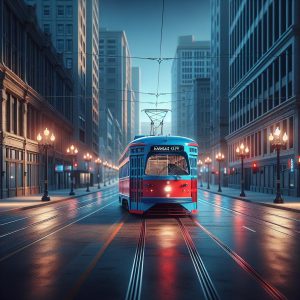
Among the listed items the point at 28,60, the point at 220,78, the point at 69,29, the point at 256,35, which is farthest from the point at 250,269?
the point at 220,78

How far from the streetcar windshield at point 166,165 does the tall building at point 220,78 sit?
69399 millimetres

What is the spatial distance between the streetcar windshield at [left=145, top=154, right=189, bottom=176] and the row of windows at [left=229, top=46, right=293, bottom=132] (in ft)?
93.5

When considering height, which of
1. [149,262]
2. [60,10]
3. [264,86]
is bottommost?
[149,262]

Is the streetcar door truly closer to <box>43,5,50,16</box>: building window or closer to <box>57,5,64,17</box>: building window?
<box>57,5,64,17</box>: building window

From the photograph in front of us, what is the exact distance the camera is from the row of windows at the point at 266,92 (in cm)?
4863

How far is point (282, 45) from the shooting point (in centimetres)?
5000

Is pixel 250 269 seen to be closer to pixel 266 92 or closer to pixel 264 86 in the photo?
pixel 266 92

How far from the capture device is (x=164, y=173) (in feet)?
70.6

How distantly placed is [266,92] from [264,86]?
55.2 inches

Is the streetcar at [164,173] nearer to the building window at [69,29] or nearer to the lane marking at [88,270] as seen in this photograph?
the lane marking at [88,270]

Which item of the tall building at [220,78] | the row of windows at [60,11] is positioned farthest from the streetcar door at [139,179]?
the row of windows at [60,11]

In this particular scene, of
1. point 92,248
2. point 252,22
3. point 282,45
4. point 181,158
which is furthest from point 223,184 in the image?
point 92,248

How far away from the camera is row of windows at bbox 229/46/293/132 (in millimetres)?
48634

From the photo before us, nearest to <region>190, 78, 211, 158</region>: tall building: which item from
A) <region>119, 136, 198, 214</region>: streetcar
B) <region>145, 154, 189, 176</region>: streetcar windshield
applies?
<region>119, 136, 198, 214</region>: streetcar
